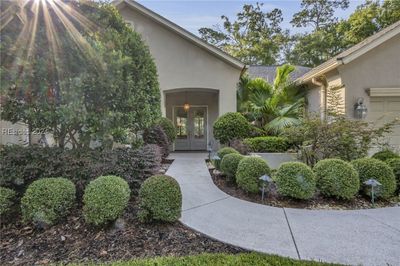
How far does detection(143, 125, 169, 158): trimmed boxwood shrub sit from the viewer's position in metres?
10.5

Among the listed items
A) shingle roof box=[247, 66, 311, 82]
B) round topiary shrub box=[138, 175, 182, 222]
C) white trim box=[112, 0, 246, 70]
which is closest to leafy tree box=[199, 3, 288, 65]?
shingle roof box=[247, 66, 311, 82]

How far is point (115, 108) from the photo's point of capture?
18.9 ft

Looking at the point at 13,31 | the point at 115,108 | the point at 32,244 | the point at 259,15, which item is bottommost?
the point at 32,244

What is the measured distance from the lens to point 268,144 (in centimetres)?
1072

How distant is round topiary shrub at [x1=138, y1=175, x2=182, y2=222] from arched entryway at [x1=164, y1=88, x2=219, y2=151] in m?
10.8

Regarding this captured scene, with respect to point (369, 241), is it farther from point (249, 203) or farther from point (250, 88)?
point (250, 88)

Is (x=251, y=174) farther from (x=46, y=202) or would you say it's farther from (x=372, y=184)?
(x=46, y=202)

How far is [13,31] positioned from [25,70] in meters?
0.67

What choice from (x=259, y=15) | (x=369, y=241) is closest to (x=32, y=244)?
(x=369, y=241)

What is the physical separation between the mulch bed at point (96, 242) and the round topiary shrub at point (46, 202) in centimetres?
19

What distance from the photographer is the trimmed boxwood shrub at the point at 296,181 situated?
586 centimetres

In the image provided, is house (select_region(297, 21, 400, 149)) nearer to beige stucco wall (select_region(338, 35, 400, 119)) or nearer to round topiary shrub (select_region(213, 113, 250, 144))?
beige stucco wall (select_region(338, 35, 400, 119))

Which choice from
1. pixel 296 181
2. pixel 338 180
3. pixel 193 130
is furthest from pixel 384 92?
pixel 193 130

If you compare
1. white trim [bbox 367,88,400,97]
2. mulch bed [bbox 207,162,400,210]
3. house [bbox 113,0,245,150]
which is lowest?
mulch bed [bbox 207,162,400,210]
